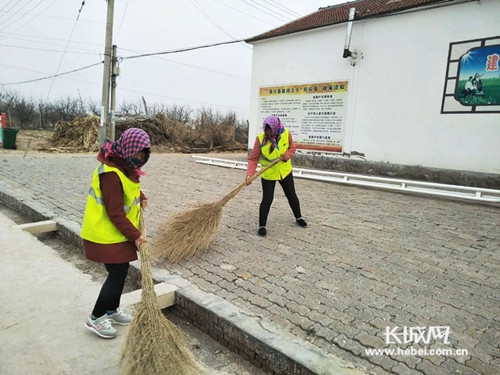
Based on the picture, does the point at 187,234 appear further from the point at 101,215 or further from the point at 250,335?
the point at 250,335

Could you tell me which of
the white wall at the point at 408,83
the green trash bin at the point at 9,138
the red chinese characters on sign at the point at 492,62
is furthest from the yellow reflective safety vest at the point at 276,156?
the green trash bin at the point at 9,138

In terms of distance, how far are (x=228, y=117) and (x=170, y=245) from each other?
23.0 m

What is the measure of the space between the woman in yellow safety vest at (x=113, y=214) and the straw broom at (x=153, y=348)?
364mm

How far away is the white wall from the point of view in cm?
774

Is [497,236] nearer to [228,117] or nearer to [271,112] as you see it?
[271,112]

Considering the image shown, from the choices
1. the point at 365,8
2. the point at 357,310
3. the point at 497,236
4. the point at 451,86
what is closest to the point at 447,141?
the point at 451,86

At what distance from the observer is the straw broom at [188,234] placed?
11.7ft

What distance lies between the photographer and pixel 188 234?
3.67 metres

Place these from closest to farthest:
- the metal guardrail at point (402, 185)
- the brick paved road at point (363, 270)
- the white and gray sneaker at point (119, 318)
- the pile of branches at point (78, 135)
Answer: the brick paved road at point (363, 270) → the white and gray sneaker at point (119, 318) → the metal guardrail at point (402, 185) → the pile of branches at point (78, 135)

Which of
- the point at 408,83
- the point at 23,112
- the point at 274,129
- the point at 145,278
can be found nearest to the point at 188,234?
the point at 145,278

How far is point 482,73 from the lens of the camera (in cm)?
758

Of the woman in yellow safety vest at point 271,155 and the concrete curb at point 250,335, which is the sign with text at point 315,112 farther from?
the concrete curb at point 250,335

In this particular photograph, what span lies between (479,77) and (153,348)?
28.8 ft

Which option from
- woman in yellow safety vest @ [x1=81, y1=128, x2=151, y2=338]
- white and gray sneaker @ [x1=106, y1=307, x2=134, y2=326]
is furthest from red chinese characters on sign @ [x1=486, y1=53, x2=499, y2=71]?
white and gray sneaker @ [x1=106, y1=307, x2=134, y2=326]
